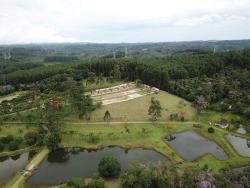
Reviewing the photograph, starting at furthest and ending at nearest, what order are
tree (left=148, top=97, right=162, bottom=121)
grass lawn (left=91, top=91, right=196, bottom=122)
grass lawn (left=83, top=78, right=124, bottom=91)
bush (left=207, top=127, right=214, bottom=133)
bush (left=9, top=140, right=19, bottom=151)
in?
grass lawn (left=83, top=78, right=124, bottom=91)
grass lawn (left=91, top=91, right=196, bottom=122)
tree (left=148, top=97, right=162, bottom=121)
bush (left=207, top=127, right=214, bottom=133)
bush (left=9, top=140, right=19, bottom=151)

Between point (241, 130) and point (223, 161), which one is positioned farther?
point (241, 130)

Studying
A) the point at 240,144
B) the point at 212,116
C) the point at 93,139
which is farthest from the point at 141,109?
the point at 240,144

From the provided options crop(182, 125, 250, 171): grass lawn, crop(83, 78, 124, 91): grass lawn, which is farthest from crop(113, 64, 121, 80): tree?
crop(182, 125, 250, 171): grass lawn

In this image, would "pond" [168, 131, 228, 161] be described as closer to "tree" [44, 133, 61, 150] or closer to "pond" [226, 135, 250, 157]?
"pond" [226, 135, 250, 157]

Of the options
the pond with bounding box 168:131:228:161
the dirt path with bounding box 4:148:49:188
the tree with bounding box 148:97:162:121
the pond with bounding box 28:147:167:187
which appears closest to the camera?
the dirt path with bounding box 4:148:49:188

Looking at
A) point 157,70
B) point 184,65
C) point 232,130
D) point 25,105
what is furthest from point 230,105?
point 25,105

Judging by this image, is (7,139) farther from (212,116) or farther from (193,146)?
(212,116)
